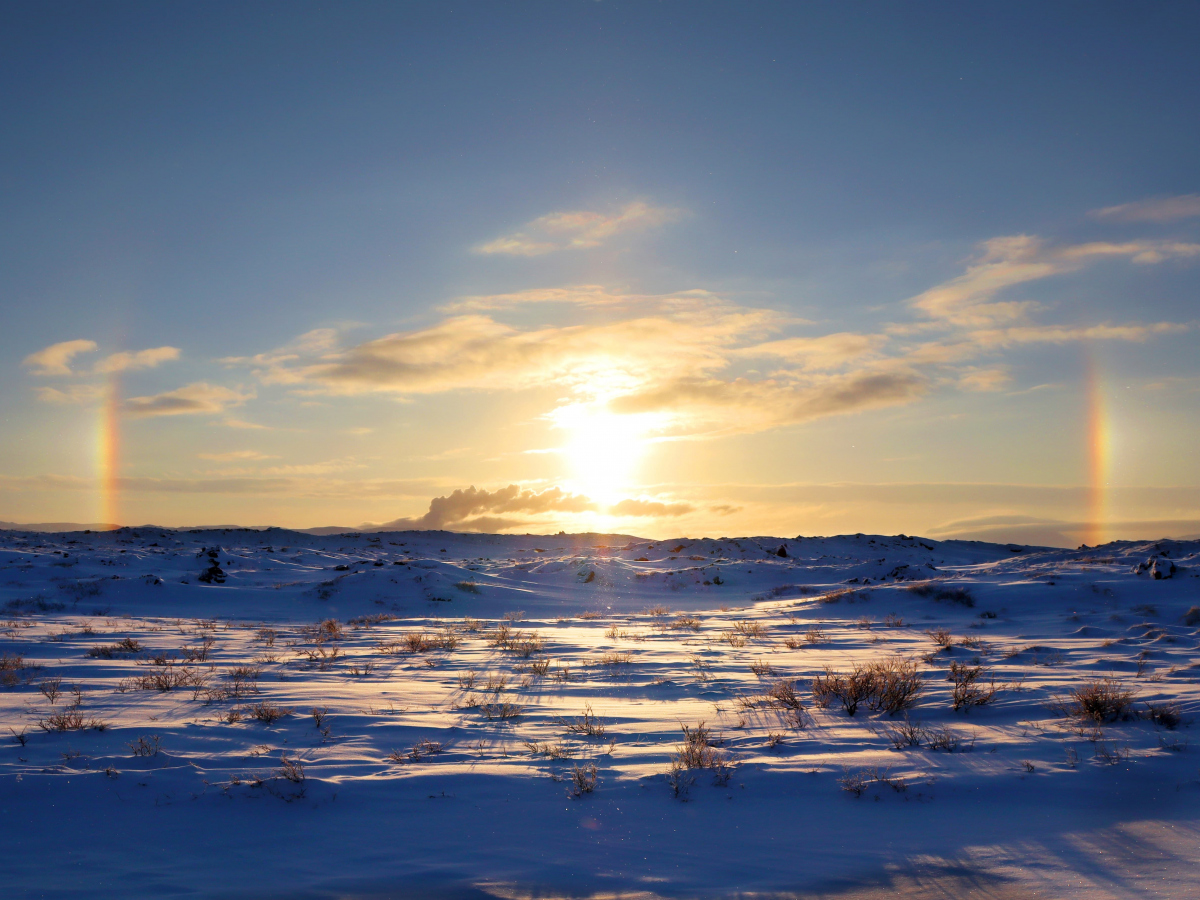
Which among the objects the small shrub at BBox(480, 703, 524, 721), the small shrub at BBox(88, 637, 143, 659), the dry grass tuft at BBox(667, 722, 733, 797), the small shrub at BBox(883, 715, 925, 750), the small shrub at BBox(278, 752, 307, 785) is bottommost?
the small shrub at BBox(88, 637, 143, 659)

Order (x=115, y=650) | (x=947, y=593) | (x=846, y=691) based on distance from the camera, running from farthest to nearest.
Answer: (x=947, y=593)
(x=115, y=650)
(x=846, y=691)

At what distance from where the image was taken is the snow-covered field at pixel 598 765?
12.0 feet

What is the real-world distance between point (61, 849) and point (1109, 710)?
24.2 ft

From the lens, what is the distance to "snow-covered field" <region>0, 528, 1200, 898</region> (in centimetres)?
365

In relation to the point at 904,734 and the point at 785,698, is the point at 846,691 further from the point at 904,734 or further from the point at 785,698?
the point at 904,734

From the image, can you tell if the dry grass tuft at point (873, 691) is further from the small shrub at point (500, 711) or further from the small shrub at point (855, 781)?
the small shrub at point (500, 711)

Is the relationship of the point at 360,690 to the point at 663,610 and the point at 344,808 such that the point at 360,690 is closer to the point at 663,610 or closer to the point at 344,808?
the point at 344,808

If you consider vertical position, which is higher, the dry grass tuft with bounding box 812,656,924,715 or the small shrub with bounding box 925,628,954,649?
the dry grass tuft with bounding box 812,656,924,715

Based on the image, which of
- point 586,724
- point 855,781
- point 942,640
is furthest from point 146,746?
point 942,640

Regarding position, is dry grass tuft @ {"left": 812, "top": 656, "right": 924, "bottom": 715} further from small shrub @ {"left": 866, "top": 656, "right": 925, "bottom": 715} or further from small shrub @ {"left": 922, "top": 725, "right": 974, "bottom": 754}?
small shrub @ {"left": 922, "top": 725, "right": 974, "bottom": 754}

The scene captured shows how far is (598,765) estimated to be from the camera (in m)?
5.29

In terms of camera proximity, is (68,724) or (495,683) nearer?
(68,724)

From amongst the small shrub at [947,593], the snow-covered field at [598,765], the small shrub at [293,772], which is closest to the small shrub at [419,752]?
the snow-covered field at [598,765]

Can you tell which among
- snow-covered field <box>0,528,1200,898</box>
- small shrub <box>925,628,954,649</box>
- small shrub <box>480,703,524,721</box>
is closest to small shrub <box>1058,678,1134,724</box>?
snow-covered field <box>0,528,1200,898</box>
